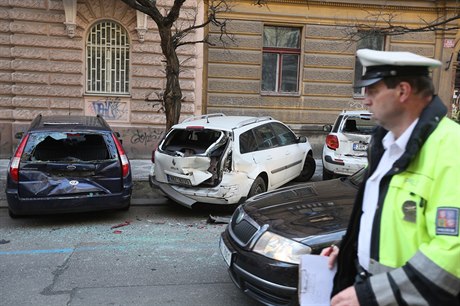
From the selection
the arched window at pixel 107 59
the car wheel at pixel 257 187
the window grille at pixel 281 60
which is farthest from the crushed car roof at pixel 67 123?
the window grille at pixel 281 60

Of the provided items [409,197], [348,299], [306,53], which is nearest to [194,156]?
[348,299]

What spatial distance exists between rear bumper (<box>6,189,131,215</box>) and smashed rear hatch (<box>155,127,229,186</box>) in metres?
0.98

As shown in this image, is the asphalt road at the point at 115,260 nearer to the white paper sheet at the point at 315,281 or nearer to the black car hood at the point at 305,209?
the black car hood at the point at 305,209

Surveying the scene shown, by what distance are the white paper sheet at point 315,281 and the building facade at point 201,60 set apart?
9.55m

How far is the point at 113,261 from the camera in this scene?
4.76m

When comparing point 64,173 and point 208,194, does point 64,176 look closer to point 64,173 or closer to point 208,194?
point 64,173

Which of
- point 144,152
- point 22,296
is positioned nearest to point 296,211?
point 22,296

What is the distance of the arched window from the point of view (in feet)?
38.2

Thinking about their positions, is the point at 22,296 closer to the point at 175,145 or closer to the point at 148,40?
the point at 175,145

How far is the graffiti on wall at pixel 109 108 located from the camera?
11734 mm

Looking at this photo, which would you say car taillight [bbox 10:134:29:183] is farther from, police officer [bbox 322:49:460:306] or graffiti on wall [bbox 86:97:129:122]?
graffiti on wall [bbox 86:97:129:122]

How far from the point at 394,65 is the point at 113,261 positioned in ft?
13.3

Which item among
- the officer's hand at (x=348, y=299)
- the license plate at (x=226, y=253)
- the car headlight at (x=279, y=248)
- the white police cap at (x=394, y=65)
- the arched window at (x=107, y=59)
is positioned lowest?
the license plate at (x=226, y=253)

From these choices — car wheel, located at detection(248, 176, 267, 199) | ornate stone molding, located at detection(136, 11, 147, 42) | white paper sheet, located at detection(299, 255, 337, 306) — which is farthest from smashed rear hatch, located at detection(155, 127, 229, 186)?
ornate stone molding, located at detection(136, 11, 147, 42)
